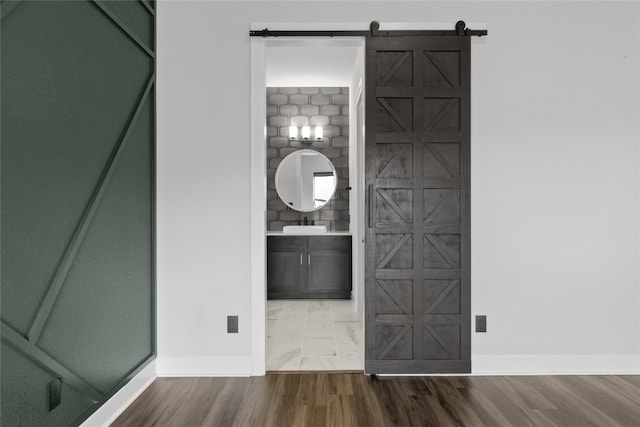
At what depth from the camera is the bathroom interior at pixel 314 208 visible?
3.84 meters

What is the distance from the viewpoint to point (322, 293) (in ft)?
17.3

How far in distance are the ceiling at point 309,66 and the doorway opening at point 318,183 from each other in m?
0.01

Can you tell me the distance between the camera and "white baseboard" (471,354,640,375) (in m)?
2.96

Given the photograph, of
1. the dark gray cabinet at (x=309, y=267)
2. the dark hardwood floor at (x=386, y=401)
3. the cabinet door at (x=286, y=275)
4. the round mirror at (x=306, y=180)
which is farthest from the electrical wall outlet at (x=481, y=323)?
the round mirror at (x=306, y=180)

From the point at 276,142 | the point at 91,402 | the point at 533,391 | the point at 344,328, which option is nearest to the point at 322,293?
the point at 344,328

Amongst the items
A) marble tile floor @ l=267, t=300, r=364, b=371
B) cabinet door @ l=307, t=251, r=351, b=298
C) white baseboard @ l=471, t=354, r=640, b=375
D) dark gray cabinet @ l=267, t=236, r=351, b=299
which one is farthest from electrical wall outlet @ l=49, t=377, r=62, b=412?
cabinet door @ l=307, t=251, r=351, b=298

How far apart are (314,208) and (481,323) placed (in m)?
3.21

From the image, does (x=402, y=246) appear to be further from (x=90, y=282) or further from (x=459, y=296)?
(x=90, y=282)

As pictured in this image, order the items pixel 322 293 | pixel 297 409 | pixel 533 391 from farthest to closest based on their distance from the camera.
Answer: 1. pixel 322 293
2. pixel 533 391
3. pixel 297 409

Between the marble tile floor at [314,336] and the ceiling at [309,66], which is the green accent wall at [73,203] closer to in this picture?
the marble tile floor at [314,336]

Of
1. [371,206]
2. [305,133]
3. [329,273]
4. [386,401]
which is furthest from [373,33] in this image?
[329,273]

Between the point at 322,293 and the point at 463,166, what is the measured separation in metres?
2.85

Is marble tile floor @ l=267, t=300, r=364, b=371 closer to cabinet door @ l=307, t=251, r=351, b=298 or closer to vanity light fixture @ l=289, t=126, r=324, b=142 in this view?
cabinet door @ l=307, t=251, r=351, b=298

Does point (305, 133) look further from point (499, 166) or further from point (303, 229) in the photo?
point (499, 166)
